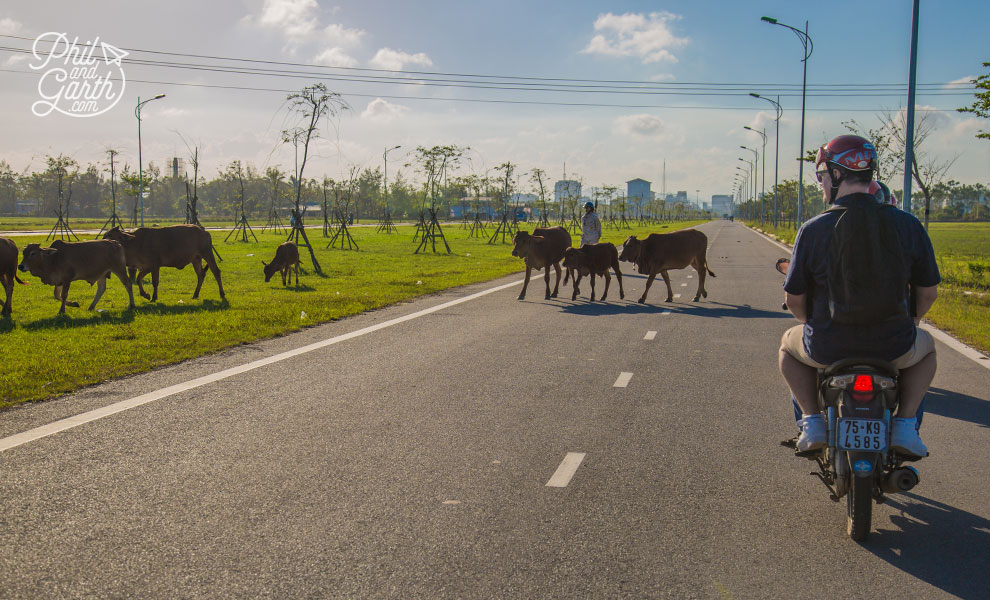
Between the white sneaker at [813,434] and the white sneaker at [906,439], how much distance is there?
32 cm

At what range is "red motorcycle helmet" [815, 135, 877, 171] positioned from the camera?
429 centimetres

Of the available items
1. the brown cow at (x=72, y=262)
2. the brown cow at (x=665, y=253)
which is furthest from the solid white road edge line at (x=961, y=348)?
the brown cow at (x=72, y=262)

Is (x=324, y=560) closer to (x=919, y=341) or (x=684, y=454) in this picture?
(x=684, y=454)

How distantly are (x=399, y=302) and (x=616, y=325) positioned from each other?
16.6 feet

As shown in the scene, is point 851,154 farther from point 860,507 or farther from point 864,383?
point 860,507

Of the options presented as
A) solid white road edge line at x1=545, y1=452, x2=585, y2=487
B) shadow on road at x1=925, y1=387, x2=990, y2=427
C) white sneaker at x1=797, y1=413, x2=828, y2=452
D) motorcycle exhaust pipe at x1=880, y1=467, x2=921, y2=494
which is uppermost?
white sneaker at x1=797, y1=413, x2=828, y2=452

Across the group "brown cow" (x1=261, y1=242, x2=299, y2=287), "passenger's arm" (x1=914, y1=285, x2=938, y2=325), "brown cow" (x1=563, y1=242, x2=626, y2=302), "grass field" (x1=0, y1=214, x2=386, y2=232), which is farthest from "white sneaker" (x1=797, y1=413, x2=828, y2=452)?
"grass field" (x1=0, y1=214, x2=386, y2=232)

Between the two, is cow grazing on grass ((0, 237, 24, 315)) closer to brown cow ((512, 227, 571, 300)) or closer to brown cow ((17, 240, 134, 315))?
brown cow ((17, 240, 134, 315))

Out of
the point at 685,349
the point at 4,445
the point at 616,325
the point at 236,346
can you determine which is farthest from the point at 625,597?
the point at 616,325

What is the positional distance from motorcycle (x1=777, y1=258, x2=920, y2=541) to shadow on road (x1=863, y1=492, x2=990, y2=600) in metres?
0.22

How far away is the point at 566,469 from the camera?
5297mm

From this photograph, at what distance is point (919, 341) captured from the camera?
4219 millimetres

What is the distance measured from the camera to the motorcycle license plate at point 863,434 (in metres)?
3.97

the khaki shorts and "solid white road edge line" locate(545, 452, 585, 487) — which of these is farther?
"solid white road edge line" locate(545, 452, 585, 487)
